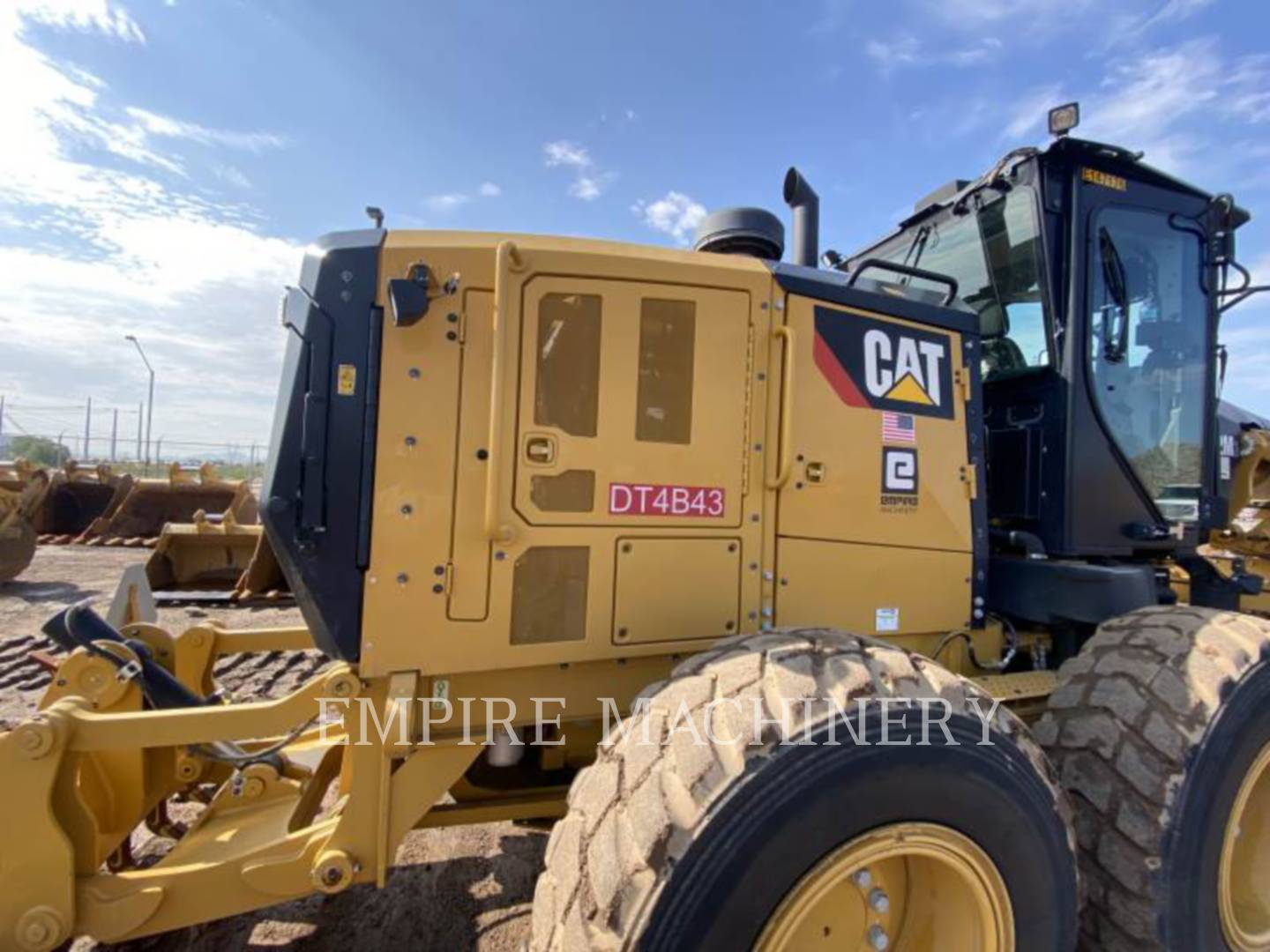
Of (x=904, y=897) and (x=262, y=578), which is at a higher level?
(x=262, y=578)

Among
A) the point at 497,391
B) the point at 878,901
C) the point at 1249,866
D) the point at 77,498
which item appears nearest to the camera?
the point at 878,901

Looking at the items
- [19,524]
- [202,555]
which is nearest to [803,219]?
[202,555]

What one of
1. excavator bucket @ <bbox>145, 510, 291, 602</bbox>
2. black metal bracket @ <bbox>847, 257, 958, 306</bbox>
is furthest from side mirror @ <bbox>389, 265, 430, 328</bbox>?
excavator bucket @ <bbox>145, 510, 291, 602</bbox>

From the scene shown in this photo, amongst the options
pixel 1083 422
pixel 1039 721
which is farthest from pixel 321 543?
pixel 1083 422

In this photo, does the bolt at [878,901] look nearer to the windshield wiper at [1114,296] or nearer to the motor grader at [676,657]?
the motor grader at [676,657]

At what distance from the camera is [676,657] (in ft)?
8.21

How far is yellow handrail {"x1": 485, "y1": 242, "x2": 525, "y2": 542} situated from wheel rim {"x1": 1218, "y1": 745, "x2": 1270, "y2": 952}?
8.86 ft

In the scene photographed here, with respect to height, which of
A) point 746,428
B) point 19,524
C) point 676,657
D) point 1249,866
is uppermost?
point 746,428

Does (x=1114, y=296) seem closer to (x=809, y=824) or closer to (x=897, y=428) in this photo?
(x=897, y=428)

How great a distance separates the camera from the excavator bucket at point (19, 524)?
364 inches

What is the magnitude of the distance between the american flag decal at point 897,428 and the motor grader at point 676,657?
1cm

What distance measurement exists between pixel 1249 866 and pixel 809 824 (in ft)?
7.78

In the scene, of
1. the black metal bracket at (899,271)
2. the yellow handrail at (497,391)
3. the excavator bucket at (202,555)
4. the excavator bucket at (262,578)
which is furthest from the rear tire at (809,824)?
the excavator bucket at (202,555)

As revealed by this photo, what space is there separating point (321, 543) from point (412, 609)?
0.34 metres
